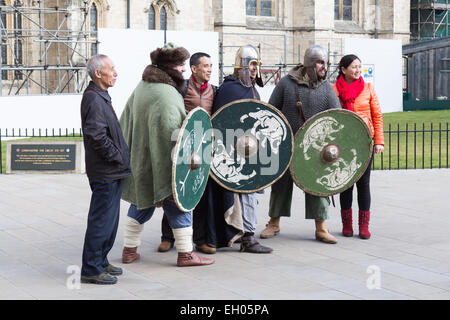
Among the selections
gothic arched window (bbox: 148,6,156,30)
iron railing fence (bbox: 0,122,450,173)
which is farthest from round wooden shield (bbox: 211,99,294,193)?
gothic arched window (bbox: 148,6,156,30)

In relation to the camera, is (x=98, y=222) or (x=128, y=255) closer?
(x=98, y=222)

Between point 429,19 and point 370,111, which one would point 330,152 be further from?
point 429,19

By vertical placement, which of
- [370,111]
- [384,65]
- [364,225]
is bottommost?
[364,225]

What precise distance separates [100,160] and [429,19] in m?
40.5

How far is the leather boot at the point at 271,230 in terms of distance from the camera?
7.01m

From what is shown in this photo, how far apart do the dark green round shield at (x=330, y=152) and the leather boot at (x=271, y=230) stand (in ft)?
2.32

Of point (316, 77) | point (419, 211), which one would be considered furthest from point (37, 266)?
point (419, 211)

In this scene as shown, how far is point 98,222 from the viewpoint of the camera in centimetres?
538

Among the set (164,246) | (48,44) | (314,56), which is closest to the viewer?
(164,246)

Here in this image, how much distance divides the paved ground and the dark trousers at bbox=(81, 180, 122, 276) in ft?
0.58

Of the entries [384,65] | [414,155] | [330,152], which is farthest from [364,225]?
[384,65]

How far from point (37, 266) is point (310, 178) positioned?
2371 mm

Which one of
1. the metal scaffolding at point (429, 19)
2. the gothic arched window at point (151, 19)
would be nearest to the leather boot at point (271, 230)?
the gothic arched window at point (151, 19)
